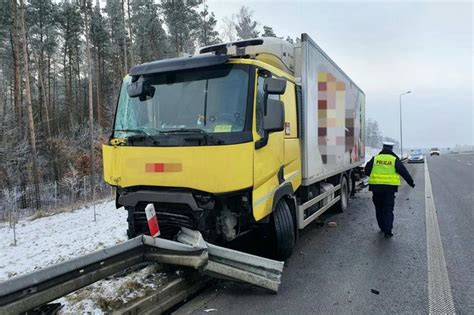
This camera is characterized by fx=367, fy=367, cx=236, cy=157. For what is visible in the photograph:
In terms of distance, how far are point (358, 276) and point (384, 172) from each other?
274 cm

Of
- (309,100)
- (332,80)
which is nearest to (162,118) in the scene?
(309,100)

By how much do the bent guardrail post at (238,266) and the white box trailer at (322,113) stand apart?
7.00 ft

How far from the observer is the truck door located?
166 inches

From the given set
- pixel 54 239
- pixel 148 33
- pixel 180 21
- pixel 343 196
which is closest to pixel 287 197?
pixel 343 196

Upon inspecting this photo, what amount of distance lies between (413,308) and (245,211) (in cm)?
200

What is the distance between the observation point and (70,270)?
318 centimetres

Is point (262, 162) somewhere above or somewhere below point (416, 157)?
above

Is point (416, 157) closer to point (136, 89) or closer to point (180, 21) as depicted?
point (180, 21)

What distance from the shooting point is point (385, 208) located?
6.67 m

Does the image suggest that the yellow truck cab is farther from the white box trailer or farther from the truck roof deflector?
the white box trailer

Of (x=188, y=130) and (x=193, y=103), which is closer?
(x=188, y=130)

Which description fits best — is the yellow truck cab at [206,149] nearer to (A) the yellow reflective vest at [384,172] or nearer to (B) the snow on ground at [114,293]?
(B) the snow on ground at [114,293]

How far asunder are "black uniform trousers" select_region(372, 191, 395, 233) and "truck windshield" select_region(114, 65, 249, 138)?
3873 mm

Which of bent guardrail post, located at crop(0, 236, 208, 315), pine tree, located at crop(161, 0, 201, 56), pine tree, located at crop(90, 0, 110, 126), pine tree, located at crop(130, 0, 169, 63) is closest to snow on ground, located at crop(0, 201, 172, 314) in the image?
bent guardrail post, located at crop(0, 236, 208, 315)
